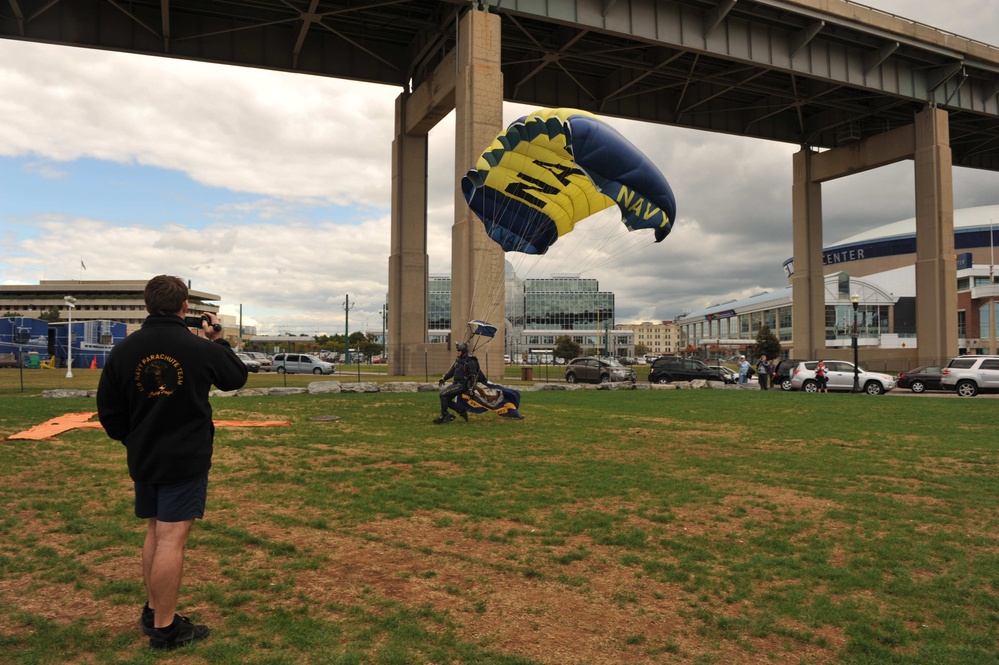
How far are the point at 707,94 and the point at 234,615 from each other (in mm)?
46686

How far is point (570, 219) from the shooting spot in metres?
14.5

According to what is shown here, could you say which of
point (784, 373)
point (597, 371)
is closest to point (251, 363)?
point (597, 371)

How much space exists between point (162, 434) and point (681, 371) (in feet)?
110

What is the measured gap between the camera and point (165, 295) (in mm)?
4051

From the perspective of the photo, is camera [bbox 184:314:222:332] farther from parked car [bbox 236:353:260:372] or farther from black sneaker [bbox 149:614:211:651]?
parked car [bbox 236:353:260:372]

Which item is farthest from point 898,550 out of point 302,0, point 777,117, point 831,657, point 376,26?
point 777,117

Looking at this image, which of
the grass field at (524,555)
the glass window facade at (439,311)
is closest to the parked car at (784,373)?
the grass field at (524,555)

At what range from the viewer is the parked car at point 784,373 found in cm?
3269

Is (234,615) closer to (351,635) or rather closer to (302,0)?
(351,635)

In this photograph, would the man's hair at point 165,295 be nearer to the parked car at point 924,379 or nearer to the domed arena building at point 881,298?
the parked car at point 924,379

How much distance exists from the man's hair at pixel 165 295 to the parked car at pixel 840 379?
31.8 m

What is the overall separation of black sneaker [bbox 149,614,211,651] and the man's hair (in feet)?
6.18

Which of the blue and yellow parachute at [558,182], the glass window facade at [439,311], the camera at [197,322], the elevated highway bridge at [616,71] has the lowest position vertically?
the camera at [197,322]

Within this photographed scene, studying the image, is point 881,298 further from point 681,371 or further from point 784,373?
point 681,371
